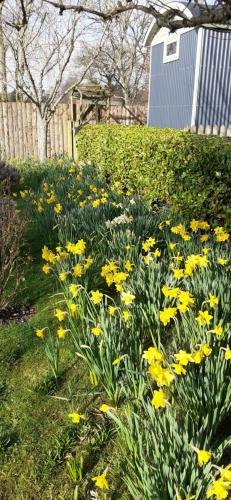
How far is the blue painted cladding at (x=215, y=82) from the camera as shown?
34.9 ft

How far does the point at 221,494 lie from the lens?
127 centimetres

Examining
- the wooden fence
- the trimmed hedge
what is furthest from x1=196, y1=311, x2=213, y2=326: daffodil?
the wooden fence

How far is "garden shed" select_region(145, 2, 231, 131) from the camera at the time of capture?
34.9 feet

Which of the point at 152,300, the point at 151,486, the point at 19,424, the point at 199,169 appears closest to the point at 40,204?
the point at 199,169

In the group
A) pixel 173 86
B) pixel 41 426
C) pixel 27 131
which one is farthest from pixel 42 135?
pixel 41 426

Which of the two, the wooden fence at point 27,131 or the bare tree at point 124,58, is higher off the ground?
the bare tree at point 124,58

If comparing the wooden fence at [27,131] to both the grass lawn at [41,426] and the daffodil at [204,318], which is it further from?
the daffodil at [204,318]

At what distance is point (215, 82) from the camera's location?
35.9ft

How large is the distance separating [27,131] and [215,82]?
18.6 feet

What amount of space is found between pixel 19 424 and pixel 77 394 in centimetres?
35

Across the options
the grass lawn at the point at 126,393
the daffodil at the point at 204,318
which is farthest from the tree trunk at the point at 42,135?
the daffodil at the point at 204,318

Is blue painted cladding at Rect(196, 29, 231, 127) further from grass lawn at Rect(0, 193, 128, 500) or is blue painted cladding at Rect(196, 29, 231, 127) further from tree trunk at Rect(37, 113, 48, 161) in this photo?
grass lawn at Rect(0, 193, 128, 500)

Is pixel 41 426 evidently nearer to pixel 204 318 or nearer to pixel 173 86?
pixel 204 318

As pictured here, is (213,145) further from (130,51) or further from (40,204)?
(130,51)
